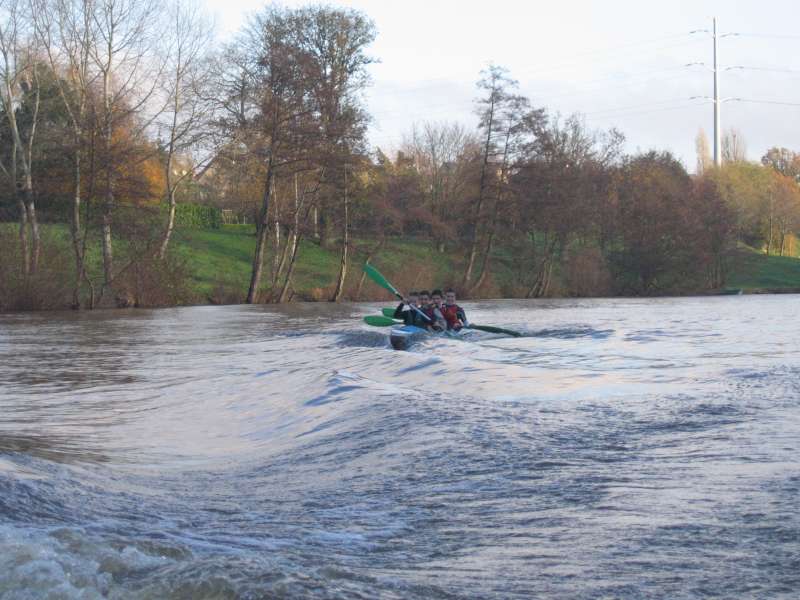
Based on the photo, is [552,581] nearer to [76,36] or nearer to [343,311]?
[343,311]

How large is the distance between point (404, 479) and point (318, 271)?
3953 cm

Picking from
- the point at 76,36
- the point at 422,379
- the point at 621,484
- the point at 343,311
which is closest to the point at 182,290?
the point at 343,311

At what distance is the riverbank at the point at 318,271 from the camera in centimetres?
3247

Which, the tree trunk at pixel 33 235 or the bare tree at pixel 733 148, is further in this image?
→ the bare tree at pixel 733 148

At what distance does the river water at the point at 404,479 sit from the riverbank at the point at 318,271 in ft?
61.4

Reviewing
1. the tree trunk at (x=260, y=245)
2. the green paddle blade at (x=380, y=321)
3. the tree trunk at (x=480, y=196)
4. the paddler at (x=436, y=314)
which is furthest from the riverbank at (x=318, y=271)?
the paddler at (x=436, y=314)

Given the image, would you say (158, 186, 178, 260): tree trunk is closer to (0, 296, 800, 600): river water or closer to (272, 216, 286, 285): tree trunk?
(272, 216, 286, 285): tree trunk

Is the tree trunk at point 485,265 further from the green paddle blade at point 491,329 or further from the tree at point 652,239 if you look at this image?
the green paddle blade at point 491,329

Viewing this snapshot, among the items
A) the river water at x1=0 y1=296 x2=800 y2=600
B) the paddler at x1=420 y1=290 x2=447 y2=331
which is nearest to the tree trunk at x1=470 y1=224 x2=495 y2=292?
the paddler at x1=420 y1=290 x2=447 y2=331

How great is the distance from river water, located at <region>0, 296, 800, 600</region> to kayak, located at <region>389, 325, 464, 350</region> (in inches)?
109

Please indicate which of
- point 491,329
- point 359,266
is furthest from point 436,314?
point 359,266

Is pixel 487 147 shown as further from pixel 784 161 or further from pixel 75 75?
pixel 784 161

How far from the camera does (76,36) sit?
32.1m

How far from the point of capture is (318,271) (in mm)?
45500
